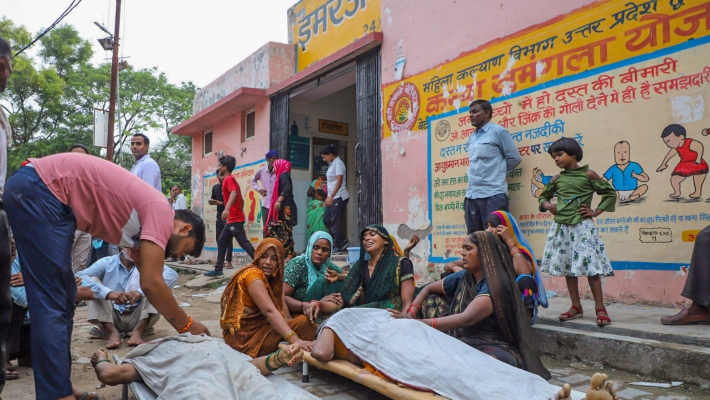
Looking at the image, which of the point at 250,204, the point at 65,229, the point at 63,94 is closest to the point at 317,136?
the point at 250,204

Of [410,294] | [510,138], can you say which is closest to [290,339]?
[410,294]

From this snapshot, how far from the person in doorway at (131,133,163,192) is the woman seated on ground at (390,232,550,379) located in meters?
2.90

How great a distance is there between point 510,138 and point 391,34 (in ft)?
9.07

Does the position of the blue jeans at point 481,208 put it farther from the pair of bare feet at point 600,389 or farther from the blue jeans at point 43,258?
the blue jeans at point 43,258

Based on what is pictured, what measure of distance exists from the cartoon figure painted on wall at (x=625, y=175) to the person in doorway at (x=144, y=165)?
13.6 ft

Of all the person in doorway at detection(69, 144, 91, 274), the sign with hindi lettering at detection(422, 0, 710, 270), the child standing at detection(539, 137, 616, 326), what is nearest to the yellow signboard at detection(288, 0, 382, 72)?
the sign with hindi lettering at detection(422, 0, 710, 270)

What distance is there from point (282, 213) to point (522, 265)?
4642mm

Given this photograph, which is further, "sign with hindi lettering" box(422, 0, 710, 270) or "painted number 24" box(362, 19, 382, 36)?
"painted number 24" box(362, 19, 382, 36)

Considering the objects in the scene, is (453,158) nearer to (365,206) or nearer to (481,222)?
(481,222)

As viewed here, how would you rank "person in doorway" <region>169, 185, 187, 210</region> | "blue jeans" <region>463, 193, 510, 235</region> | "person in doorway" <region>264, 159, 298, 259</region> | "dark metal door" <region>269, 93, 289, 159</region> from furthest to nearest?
"person in doorway" <region>169, 185, 187, 210</region>, "dark metal door" <region>269, 93, 289, 159</region>, "person in doorway" <region>264, 159, 298, 259</region>, "blue jeans" <region>463, 193, 510, 235</region>

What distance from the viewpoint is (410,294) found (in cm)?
368

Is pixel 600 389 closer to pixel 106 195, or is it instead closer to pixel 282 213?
pixel 106 195

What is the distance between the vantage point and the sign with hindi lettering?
145 inches

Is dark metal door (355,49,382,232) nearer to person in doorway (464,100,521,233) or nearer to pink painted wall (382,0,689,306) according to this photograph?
pink painted wall (382,0,689,306)
